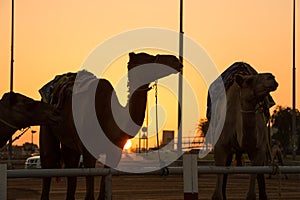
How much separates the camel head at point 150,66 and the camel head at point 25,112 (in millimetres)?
1673

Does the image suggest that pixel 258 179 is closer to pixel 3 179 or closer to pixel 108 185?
pixel 108 185

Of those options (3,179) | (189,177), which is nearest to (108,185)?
(189,177)

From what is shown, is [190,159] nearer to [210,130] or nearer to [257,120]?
[257,120]

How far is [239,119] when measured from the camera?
17.9 metres

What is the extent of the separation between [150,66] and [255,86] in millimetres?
2470

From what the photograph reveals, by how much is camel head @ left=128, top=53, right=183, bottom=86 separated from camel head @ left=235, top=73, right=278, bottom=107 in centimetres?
200

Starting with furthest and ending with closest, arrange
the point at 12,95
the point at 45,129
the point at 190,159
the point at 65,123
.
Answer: the point at 45,129, the point at 65,123, the point at 12,95, the point at 190,159

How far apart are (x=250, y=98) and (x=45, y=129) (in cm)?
442

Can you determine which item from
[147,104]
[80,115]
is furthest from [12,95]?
[147,104]

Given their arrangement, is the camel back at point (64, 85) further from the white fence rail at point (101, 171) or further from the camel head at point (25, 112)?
the white fence rail at point (101, 171)

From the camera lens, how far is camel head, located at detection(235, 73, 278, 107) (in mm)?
17453

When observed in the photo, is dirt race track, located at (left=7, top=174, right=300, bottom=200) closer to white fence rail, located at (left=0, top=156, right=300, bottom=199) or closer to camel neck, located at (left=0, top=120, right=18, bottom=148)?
white fence rail, located at (left=0, top=156, right=300, bottom=199)

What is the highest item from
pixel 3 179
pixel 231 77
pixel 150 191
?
pixel 231 77

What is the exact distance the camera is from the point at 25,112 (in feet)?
53.0
